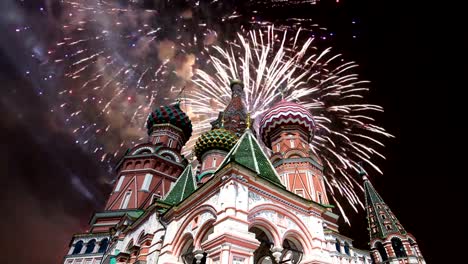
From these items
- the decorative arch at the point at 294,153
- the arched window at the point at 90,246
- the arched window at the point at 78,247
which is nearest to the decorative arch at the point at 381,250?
the decorative arch at the point at 294,153

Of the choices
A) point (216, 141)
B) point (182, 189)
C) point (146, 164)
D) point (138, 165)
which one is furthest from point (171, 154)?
point (182, 189)

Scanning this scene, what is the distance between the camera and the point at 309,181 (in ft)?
67.5

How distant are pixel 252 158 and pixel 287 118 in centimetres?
1527

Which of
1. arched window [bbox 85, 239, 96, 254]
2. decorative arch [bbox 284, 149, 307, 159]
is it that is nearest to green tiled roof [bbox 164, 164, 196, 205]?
decorative arch [bbox 284, 149, 307, 159]

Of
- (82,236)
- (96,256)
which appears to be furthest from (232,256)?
(82,236)

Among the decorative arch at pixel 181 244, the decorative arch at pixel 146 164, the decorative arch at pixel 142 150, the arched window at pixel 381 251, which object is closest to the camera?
the decorative arch at pixel 181 244

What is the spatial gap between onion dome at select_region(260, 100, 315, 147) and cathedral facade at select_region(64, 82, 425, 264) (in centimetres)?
10

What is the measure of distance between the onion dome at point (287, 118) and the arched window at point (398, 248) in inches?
500

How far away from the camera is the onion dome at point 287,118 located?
80.2 ft

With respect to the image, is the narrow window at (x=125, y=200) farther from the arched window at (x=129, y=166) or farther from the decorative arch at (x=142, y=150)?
the decorative arch at (x=142, y=150)

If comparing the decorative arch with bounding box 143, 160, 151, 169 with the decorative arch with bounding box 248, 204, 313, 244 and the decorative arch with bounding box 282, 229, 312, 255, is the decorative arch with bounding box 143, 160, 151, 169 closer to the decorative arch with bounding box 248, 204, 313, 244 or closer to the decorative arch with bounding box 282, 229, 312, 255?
the decorative arch with bounding box 248, 204, 313, 244

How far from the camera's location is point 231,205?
7.50m

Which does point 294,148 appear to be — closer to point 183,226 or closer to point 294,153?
point 294,153

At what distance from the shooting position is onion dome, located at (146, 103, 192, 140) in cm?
2872
